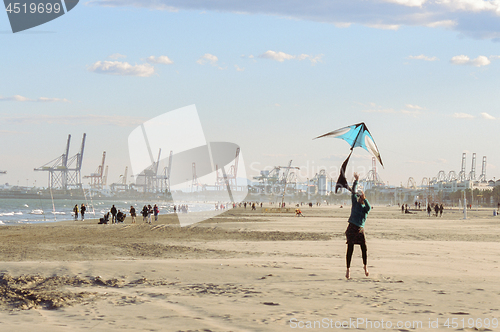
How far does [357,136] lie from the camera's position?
34.5ft

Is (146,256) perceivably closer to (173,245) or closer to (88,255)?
(88,255)

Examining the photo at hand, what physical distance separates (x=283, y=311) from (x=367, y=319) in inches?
42.6

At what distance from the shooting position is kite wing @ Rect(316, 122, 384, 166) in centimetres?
1039

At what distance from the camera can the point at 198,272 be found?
9.12 metres

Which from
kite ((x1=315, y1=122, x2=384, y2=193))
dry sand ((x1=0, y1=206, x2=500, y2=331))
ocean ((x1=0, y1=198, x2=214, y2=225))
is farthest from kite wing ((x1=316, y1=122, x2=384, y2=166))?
ocean ((x1=0, y1=198, x2=214, y2=225))

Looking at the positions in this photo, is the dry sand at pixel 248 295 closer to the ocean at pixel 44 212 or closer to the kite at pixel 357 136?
the kite at pixel 357 136

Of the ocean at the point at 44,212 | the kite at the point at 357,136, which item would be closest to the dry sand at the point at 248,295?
the kite at the point at 357,136

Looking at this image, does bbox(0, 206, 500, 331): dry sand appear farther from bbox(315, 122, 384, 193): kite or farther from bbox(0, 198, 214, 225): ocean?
bbox(0, 198, 214, 225): ocean

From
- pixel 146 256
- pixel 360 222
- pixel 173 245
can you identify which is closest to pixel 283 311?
pixel 360 222

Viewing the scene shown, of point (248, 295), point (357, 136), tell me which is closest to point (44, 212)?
point (357, 136)

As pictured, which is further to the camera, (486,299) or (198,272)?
(198,272)

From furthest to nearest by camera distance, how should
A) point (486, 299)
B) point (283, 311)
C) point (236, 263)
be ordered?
point (236, 263) < point (486, 299) < point (283, 311)

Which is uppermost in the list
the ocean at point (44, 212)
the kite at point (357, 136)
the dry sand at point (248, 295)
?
the kite at point (357, 136)

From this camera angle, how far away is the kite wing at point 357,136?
34.1ft
